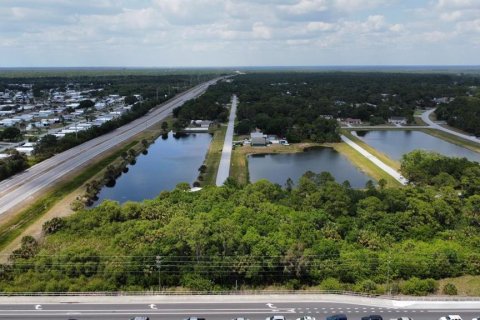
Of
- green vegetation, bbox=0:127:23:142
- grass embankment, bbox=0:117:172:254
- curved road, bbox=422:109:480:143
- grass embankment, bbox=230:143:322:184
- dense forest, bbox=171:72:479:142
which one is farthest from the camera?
dense forest, bbox=171:72:479:142

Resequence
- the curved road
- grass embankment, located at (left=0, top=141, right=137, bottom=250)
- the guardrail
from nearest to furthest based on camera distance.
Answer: the guardrail < grass embankment, located at (left=0, top=141, right=137, bottom=250) < the curved road

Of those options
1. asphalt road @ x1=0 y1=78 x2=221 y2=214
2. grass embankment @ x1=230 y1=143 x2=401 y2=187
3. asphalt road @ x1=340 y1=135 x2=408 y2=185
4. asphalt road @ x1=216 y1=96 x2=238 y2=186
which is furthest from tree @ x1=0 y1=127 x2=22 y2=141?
asphalt road @ x1=340 y1=135 x2=408 y2=185

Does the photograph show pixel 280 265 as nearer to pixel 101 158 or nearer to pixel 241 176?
pixel 241 176

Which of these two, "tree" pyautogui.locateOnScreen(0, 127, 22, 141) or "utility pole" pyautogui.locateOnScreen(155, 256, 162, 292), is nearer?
"utility pole" pyautogui.locateOnScreen(155, 256, 162, 292)

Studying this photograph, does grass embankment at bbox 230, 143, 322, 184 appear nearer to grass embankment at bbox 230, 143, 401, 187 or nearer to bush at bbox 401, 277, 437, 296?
grass embankment at bbox 230, 143, 401, 187

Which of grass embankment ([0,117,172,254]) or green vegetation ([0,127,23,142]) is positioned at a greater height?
green vegetation ([0,127,23,142])

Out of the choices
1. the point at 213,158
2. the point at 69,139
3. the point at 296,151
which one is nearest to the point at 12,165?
the point at 69,139

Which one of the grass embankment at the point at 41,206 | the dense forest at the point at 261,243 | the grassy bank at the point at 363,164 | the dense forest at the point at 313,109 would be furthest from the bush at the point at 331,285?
the dense forest at the point at 313,109

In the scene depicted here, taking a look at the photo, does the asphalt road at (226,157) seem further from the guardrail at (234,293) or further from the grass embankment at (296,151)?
the guardrail at (234,293)
